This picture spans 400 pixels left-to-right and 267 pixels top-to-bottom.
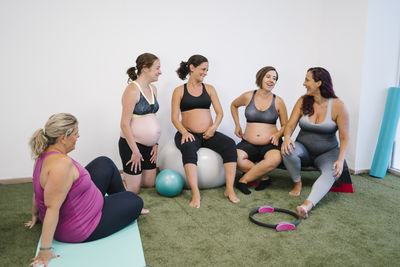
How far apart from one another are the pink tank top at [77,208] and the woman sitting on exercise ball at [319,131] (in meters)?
1.74

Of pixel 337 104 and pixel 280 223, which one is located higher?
pixel 337 104

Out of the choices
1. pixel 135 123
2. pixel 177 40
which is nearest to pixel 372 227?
pixel 135 123

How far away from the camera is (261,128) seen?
126 inches

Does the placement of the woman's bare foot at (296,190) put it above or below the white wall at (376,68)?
below

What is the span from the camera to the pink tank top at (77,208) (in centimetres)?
175

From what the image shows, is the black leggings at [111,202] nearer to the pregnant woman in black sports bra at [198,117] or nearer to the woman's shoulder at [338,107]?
the pregnant woman in black sports bra at [198,117]

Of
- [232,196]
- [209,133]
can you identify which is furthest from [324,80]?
[232,196]

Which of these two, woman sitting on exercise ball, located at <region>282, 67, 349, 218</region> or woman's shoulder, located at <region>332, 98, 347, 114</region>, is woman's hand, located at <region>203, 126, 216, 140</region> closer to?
woman sitting on exercise ball, located at <region>282, 67, 349, 218</region>

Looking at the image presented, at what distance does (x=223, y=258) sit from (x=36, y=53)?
8.94 ft

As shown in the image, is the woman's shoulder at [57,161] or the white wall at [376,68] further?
the white wall at [376,68]

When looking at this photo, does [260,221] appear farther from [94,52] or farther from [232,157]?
[94,52]

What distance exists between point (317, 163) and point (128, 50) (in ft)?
7.51

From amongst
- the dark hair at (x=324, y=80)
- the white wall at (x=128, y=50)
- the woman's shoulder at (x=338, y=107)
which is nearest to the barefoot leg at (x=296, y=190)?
the woman's shoulder at (x=338, y=107)

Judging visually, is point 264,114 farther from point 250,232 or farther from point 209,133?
point 250,232
